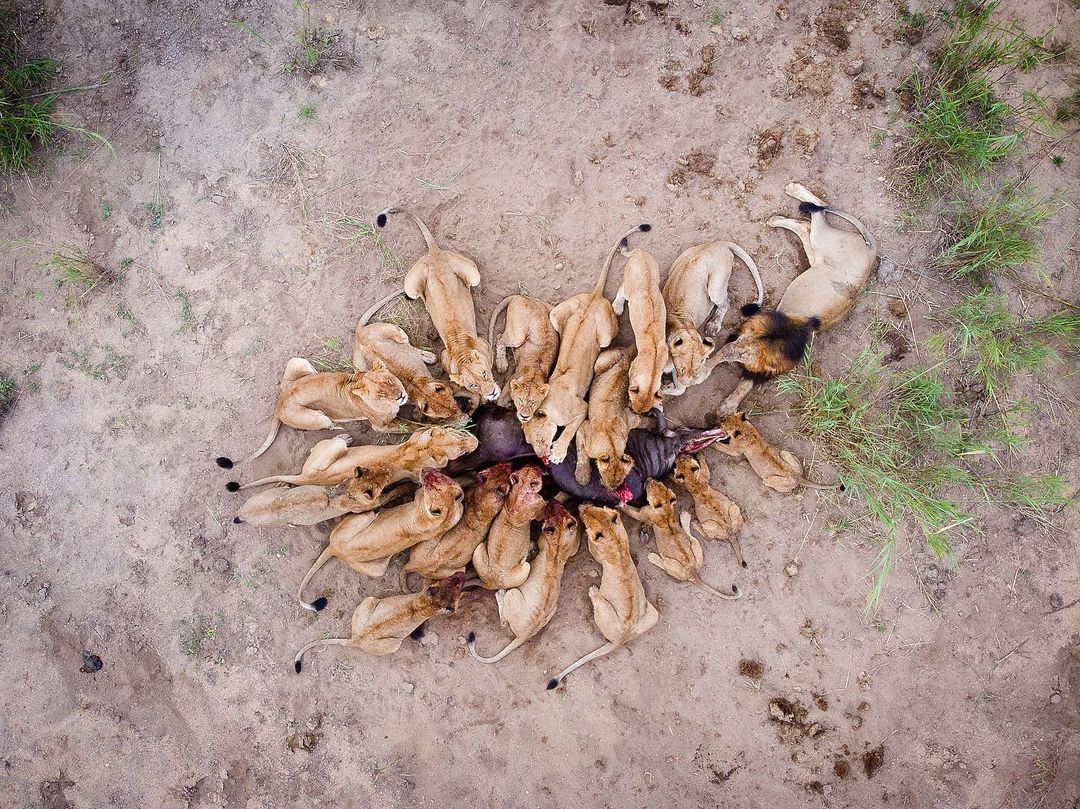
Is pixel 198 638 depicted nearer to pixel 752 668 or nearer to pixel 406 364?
pixel 406 364

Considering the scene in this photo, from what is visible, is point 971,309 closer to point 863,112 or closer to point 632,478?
point 863,112

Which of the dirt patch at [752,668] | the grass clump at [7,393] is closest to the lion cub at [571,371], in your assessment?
the dirt patch at [752,668]

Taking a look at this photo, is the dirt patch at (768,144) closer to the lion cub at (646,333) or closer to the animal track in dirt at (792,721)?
the lion cub at (646,333)

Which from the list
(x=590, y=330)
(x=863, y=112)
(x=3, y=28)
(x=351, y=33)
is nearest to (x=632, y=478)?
(x=590, y=330)

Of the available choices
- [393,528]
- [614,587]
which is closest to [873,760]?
[614,587]

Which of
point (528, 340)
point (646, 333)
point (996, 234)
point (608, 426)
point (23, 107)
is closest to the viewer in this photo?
point (646, 333)

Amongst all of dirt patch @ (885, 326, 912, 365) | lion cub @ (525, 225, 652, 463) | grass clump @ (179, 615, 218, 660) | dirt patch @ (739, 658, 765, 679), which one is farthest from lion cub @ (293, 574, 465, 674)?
dirt patch @ (885, 326, 912, 365)
